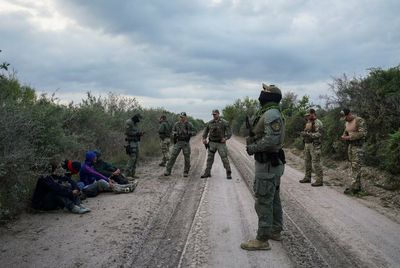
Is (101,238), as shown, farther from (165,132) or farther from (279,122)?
(165,132)

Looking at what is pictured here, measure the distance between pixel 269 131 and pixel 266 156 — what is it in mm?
388

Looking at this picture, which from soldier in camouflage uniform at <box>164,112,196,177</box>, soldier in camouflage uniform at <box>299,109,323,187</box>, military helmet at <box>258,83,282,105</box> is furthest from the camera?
soldier in camouflage uniform at <box>164,112,196,177</box>

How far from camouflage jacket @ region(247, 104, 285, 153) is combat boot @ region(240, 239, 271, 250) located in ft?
4.21

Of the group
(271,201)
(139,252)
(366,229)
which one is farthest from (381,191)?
(139,252)

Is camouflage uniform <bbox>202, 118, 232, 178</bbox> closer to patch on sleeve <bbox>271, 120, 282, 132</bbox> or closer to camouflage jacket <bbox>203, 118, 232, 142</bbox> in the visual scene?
camouflage jacket <bbox>203, 118, 232, 142</bbox>

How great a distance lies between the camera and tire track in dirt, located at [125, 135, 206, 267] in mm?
5241

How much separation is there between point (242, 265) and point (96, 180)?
5.58 m

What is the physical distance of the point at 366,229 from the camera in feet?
21.6

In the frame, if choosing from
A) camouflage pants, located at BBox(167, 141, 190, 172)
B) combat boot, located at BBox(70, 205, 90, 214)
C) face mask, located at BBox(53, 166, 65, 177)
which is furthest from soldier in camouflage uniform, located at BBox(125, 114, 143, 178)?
combat boot, located at BBox(70, 205, 90, 214)

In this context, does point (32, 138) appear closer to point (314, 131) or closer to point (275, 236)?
point (275, 236)

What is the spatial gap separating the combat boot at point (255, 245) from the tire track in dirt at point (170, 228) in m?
0.90

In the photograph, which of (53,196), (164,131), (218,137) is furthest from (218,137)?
(53,196)

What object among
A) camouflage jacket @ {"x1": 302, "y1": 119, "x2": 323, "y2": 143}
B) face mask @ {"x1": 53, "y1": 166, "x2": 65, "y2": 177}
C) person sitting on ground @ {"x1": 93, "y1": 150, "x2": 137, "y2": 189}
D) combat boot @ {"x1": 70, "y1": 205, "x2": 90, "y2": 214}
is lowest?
combat boot @ {"x1": 70, "y1": 205, "x2": 90, "y2": 214}

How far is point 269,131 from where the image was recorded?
5590mm
